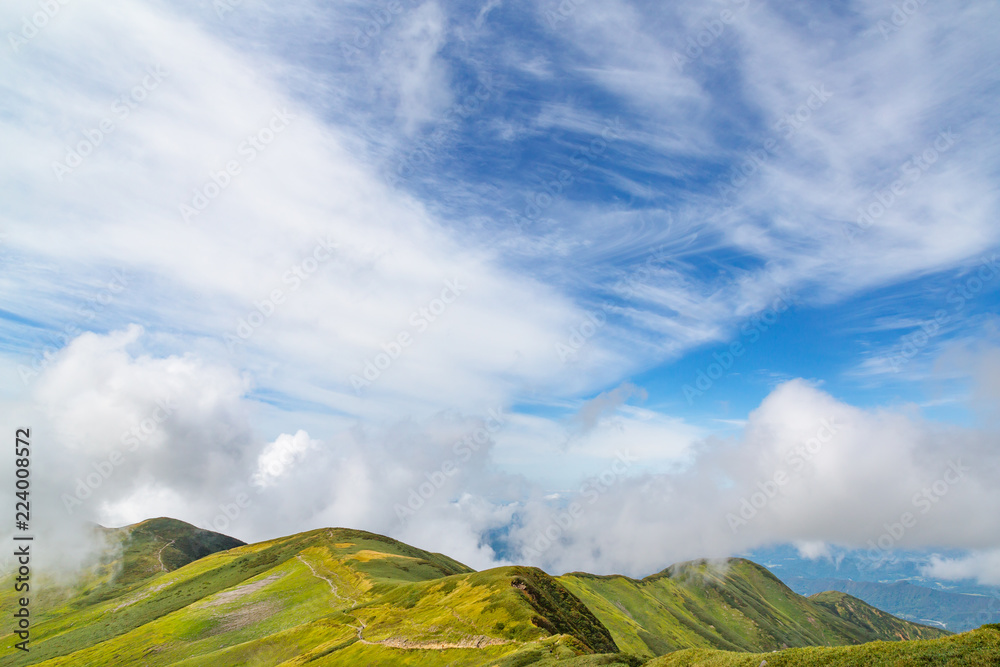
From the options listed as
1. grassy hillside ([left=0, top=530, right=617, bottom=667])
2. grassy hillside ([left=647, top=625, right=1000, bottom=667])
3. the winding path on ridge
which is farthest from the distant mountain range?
grassy hillside ([left=0, top=530, right=617, bottom=667])

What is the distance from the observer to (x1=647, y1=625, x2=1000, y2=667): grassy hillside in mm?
26766

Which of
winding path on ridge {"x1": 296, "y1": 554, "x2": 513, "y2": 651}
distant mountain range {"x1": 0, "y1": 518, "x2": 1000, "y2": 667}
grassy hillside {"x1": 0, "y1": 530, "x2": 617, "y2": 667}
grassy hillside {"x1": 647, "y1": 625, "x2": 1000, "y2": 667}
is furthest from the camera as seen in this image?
grassy hillside {"x1": 0, "y1": 530, "x2": 617, "y2": 667}

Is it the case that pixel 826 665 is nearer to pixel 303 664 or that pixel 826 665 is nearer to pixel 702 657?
pixel 702 657

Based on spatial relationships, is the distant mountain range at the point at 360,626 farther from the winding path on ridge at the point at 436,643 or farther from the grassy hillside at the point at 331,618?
the grassy hillside at the point at 331,618

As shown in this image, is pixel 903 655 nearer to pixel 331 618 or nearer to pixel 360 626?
pixel 360 626

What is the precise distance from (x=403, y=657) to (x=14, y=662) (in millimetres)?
162287

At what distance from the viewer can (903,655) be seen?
28828mm

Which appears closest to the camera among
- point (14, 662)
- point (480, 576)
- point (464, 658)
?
point (464, 658)

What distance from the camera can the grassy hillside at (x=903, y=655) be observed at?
2677 centimetres

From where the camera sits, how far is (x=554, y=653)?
186 feet

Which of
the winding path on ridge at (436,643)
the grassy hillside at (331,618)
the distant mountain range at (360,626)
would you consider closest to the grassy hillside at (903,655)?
the distant mountain range at (360,626)

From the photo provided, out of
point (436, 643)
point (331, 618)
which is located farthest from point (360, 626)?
point (436, 643)

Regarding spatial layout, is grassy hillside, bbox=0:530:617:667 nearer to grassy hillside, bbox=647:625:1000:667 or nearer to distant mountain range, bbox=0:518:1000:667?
distant mountain range, bbox=0:518:1000:667

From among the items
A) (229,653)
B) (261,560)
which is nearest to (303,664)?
(229,653)
